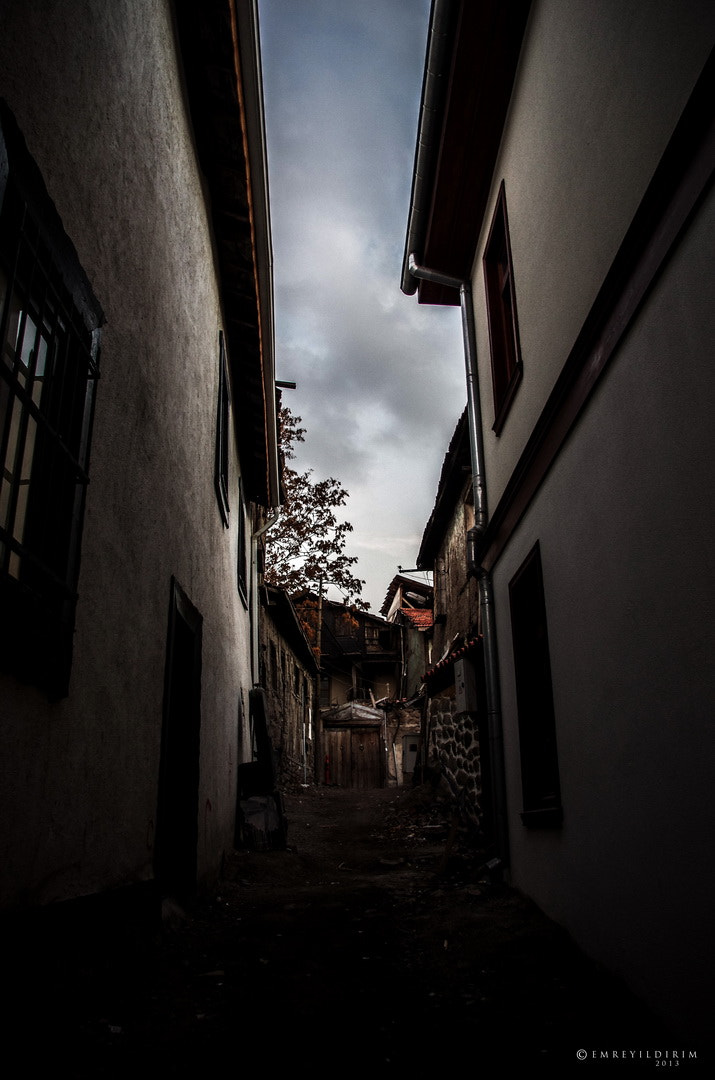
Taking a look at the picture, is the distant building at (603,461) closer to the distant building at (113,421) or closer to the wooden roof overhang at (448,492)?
the distant building at (113,421)

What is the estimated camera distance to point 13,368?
7.86 ft

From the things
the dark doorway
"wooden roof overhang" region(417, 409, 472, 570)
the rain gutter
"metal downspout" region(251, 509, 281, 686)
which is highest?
the rain gutter

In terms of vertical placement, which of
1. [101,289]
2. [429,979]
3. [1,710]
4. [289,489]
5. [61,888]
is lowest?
[429,979]

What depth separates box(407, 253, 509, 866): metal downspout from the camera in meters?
6.40

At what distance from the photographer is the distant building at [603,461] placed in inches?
Answer: 104

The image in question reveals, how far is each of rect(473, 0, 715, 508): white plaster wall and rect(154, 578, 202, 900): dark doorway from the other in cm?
290

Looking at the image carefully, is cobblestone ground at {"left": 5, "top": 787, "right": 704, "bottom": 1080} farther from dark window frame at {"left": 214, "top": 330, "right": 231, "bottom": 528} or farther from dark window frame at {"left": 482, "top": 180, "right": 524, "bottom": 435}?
dark window frame at {"left": 482, "top": 180, "right": 524, "bottom": 435}

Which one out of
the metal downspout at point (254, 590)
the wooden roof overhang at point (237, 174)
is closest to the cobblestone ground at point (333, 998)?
the wooden roof overhang at point (237, 174)

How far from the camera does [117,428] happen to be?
3.49 meters

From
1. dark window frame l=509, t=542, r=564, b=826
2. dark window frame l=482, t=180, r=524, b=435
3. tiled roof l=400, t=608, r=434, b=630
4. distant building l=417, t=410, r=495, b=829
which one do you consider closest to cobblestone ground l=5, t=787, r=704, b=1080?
dark window frame l=509, t=542, r=564, b=826

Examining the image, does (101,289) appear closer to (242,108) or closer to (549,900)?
(242,108)

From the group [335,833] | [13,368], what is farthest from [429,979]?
[335,833]

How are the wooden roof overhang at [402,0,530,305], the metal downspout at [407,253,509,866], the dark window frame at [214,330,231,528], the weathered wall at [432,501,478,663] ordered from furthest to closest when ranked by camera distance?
the weathered wall at [432,501,478,663], the dark window frame at [214,330,231,528], the metal downspout at [407,253,509,866], the wooden roof overhang at [402,0,530,305]

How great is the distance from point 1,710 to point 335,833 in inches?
384
